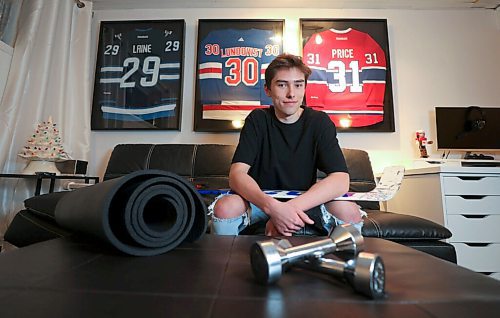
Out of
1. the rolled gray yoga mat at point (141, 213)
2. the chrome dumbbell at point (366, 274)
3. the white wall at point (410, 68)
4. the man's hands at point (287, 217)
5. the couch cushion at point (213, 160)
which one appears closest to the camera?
the chrome dumbbell at point (366, 274)

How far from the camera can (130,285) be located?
0.30 meters

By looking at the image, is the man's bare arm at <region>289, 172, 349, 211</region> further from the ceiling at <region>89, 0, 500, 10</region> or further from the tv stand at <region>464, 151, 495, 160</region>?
the ceiling at <region>89, 0, 500, 10</region>

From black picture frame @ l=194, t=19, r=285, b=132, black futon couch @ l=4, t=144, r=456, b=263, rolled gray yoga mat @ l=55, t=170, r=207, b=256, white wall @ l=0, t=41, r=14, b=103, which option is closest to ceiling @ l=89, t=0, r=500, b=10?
black picture frame @ l=194, t=19, r=285, b=132

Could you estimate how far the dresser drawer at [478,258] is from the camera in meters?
1.36

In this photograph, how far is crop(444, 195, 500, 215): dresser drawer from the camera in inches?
55.1

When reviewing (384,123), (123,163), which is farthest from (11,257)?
(384,123)

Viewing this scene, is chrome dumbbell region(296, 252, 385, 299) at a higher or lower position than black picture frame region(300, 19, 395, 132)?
lower

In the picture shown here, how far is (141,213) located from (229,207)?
0.49m

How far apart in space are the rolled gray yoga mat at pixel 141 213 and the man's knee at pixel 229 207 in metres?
0.37

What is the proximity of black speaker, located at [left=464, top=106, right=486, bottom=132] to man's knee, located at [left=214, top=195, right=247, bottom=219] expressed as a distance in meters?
1.82

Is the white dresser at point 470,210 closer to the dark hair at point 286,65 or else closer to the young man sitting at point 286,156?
the young man sitting at point 286,156

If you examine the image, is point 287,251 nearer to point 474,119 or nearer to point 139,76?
point 139,76

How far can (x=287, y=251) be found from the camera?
13.1 inches

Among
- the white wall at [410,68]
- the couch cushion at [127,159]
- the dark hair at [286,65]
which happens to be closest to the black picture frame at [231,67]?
the white wall at [410,68]
